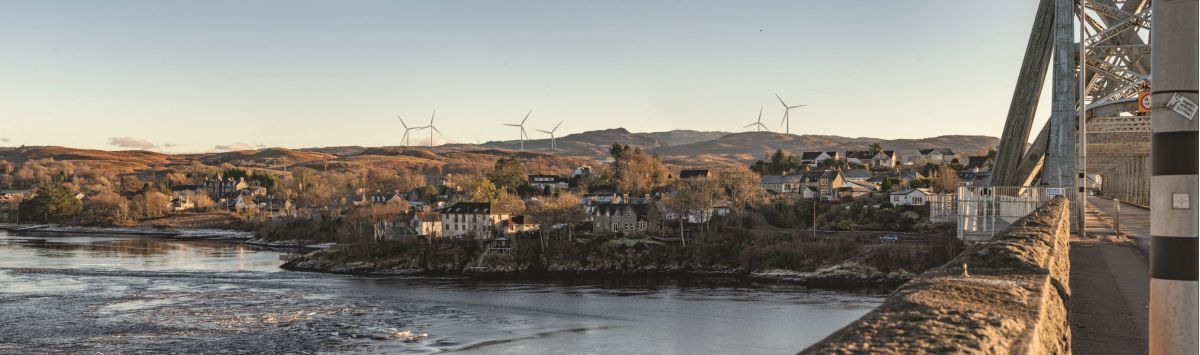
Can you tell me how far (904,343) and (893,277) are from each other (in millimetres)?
54187

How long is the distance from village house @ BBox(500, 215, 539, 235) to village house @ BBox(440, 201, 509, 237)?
951 millimetres

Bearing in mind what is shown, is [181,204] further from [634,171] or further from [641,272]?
[641,272]

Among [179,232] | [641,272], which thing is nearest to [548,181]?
[179,232]

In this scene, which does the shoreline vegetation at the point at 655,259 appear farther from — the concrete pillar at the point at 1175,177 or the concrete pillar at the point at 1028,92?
the concrete pillar at the point at 1175,177

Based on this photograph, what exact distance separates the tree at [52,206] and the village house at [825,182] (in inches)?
4537

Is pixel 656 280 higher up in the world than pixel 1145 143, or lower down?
lower down

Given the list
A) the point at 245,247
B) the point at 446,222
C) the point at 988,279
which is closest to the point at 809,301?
the point at 988,279

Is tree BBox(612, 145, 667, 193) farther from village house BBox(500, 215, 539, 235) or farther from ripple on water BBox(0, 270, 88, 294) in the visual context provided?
ripple on water BBox(0, 270, 88, 294)

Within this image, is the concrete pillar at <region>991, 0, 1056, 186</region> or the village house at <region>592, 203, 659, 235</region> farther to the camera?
the village house at <region>592, 203, 659, 235</region>

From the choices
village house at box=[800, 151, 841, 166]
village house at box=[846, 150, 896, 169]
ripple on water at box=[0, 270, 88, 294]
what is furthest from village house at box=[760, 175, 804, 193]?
ripple on water at box=[0, 270, 88, 294]

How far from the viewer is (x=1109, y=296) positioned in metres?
11.2

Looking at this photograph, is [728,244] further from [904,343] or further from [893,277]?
[904,343]

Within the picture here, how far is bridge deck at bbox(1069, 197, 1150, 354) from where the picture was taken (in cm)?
857

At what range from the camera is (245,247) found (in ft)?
320
